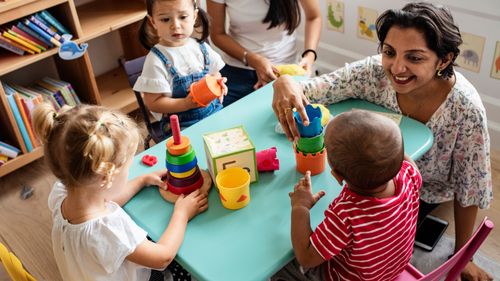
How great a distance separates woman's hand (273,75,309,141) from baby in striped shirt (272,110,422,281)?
183mm

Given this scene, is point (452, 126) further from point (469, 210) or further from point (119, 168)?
point (119, 168)

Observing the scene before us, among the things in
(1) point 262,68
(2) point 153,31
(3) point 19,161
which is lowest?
(3) point 19,161

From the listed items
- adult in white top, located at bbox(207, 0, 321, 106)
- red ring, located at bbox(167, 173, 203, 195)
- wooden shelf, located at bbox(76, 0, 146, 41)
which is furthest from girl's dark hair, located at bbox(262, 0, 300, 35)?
red ring, located at bbox(167, 173, 203, 195)

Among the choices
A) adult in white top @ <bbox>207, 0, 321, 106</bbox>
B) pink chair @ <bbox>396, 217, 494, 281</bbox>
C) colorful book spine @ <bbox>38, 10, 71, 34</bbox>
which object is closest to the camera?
pink chair @ <bbox>396, 217, 494, 281</bbox>

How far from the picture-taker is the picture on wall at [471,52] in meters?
2.26

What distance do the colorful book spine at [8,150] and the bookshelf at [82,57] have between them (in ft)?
0.08

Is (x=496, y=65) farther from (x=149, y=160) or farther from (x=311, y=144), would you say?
(x=149, y=160)

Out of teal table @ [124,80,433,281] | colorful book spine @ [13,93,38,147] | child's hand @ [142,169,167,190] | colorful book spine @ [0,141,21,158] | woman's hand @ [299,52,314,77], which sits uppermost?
child's hand @ [142,169,167,190]

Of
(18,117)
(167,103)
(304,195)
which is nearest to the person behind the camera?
(304,195)

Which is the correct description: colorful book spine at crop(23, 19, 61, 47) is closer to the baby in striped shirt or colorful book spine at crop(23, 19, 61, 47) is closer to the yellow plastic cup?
the yellow plastic cup

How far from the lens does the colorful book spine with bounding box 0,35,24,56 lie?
7.47 ft

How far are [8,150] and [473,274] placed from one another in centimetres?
219

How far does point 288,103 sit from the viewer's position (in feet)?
4.70

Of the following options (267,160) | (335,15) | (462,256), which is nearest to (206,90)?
(267,160)
